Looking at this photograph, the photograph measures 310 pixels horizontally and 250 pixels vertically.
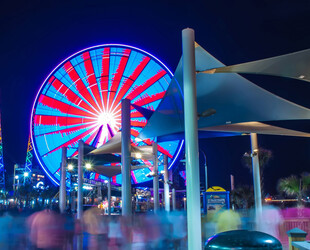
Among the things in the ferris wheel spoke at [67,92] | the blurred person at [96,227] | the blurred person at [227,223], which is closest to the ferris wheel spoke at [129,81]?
the ferris wheel spoke at [67,92]

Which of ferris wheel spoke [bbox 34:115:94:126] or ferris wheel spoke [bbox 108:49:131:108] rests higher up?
ferris wheel spoke [bbox 108:49:131:108]

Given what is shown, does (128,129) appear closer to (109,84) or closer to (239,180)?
(109,84)

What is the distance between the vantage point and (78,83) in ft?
148

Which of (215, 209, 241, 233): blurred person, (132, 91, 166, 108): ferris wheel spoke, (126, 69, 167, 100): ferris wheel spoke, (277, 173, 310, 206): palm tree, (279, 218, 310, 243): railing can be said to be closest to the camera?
(279, 218, 310, 243): railing

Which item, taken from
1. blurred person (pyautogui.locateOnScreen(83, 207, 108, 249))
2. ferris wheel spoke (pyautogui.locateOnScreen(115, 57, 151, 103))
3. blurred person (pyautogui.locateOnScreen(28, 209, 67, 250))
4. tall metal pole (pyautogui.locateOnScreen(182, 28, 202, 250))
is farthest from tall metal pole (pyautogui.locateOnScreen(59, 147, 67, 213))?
tall metal pole (pyautogui.locateOnScreen(182, 28, 202, 250))

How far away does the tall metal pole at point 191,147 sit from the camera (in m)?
7.11

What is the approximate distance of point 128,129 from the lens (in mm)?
17266

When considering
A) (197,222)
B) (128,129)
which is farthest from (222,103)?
(197,222)

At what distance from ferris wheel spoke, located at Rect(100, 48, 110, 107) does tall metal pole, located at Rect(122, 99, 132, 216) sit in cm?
2809

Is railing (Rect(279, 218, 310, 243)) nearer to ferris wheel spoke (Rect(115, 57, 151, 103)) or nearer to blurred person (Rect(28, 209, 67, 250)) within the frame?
blurred person (Rect(28, 209, 67, 250))

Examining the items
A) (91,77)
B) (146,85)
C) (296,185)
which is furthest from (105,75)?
(296,185)

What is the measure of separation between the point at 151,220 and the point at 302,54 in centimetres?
991

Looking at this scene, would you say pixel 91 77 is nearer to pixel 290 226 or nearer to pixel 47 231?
pixel 47 231

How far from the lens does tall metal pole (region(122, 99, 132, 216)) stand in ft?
53.6
